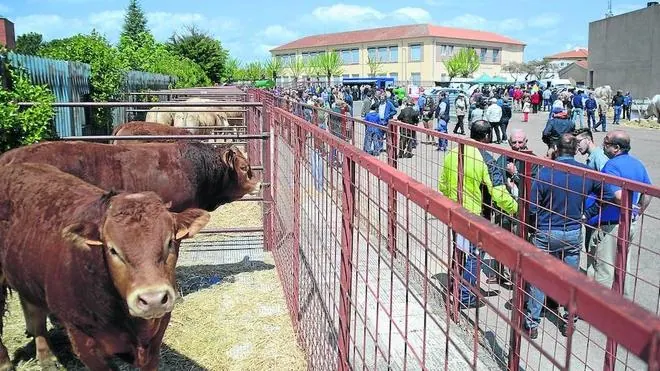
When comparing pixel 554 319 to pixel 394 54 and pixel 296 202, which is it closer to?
pixel 296 202

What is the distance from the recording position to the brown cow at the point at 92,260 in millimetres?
2941

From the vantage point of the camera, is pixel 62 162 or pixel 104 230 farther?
pixel 62 162

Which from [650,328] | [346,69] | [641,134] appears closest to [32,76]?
[650,328]

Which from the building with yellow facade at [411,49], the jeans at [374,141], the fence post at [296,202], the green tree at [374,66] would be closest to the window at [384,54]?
the building with yellow facade at [411,49]

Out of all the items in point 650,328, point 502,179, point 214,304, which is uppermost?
point 650,328

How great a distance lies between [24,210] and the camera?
12.9ft

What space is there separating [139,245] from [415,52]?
3770 inches

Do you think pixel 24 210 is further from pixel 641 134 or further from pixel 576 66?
pixel 576 66

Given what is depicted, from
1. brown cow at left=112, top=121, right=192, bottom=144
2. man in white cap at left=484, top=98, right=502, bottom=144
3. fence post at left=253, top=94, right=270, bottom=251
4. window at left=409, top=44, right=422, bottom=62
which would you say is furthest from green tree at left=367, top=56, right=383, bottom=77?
fence post at left=253, top=94, right=270, bottom=251

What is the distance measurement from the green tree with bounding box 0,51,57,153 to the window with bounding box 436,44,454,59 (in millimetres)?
91485

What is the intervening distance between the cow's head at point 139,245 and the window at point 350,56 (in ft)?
341

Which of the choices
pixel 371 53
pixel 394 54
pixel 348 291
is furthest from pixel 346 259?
pixel 371 53

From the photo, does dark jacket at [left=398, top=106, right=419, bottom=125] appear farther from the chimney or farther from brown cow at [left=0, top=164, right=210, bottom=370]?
the chimney

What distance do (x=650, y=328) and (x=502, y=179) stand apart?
4588 millimetres
